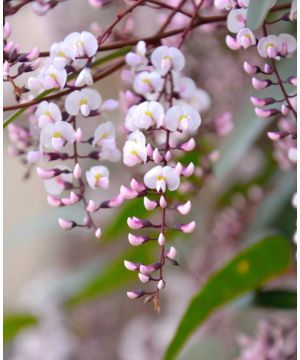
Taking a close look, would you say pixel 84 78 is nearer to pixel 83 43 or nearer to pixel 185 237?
pixel 83 43

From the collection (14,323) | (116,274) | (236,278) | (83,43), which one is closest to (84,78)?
(83,43)

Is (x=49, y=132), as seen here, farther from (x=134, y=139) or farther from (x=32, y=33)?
(x=32, y=33)

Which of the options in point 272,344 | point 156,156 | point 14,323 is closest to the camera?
point 156,156

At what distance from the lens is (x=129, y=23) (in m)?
0.58

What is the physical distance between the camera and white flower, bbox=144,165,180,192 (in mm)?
404

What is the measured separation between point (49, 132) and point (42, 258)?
5.11 feet

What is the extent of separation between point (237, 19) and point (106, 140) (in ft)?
0.33

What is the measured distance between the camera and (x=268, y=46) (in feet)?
1.39

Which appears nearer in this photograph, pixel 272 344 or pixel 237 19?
pixel 237 19

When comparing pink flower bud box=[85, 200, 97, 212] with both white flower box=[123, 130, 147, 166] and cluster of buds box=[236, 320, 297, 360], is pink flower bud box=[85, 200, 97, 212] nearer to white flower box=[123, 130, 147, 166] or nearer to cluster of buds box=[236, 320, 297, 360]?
white flower box=[123, 130, 147, 166]

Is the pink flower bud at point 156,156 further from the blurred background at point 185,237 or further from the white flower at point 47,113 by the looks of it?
the blurred background at point 185,237

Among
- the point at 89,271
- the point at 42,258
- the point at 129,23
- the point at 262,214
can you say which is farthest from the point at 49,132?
the point at 42,258

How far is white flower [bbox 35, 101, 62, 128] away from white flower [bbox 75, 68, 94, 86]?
2 cm

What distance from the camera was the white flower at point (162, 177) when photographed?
40 centimetres
